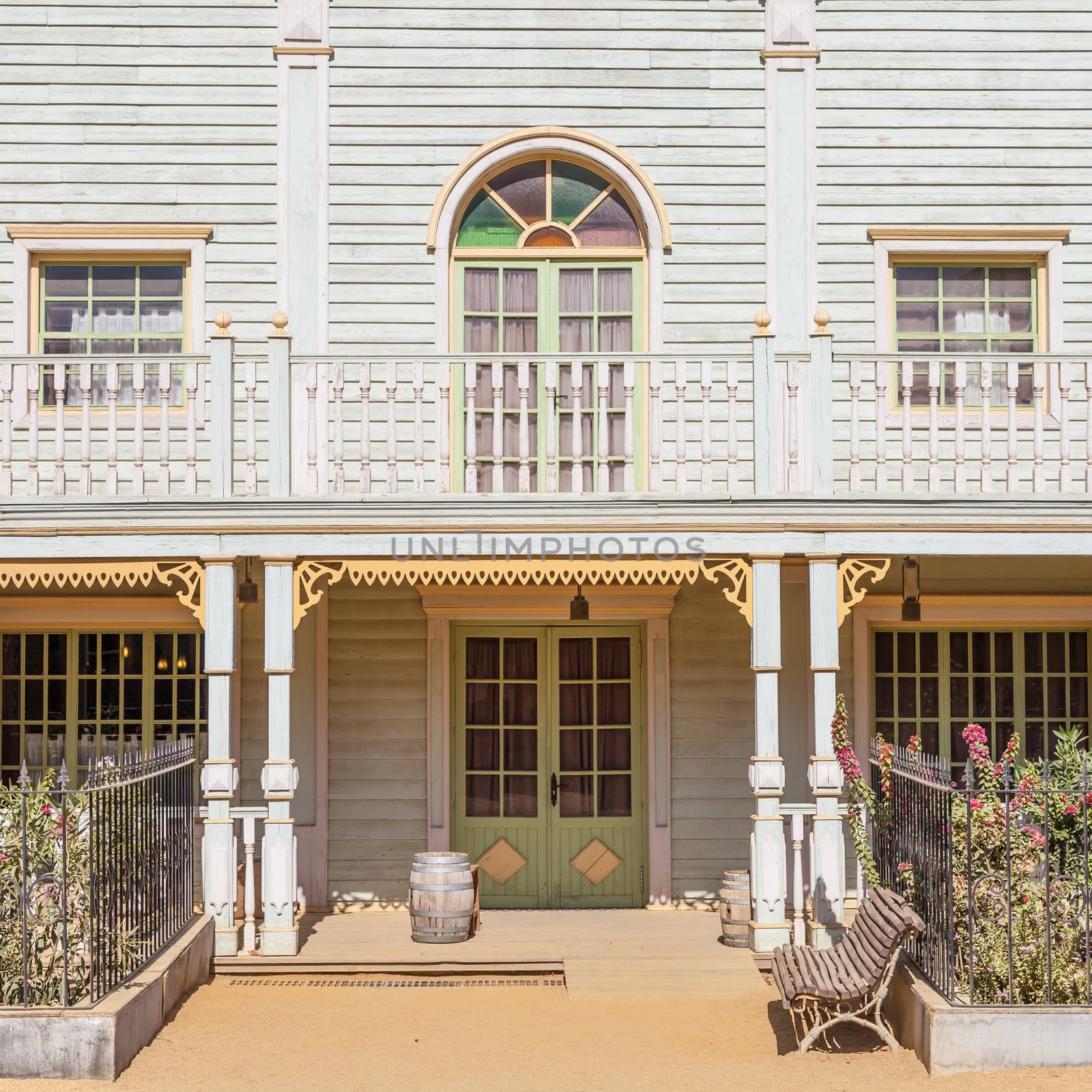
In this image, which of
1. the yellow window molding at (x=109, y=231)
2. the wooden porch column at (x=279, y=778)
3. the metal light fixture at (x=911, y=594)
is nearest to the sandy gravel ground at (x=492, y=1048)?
the wooden porch column at (x=279, y=778)

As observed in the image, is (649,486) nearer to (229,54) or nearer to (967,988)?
(967,988)

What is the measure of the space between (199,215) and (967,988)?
7.91m

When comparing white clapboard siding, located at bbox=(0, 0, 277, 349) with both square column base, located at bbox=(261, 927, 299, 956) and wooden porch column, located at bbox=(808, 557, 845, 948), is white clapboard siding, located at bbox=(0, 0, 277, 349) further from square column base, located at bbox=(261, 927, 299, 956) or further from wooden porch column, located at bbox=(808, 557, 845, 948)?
wooden porch column, located at bbox=(808, 557, 845, 948)

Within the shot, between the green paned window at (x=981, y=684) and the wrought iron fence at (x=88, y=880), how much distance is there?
579 cm

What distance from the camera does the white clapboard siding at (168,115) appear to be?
1109cm

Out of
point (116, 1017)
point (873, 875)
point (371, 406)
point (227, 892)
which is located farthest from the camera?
point (371, 406)

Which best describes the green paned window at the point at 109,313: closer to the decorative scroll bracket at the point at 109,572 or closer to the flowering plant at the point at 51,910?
the decorative scroll bracket at the point at 109,572

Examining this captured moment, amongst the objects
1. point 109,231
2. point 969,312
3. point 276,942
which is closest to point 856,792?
point 276,942

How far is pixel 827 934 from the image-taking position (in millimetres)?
9031

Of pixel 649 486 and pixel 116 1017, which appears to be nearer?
pixel 116 1017

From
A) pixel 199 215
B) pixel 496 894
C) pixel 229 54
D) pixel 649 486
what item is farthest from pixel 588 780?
pixel 229 54

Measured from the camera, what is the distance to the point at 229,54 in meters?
11.1

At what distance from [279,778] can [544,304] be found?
4.36 meters

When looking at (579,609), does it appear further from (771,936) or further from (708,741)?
(771,936)
